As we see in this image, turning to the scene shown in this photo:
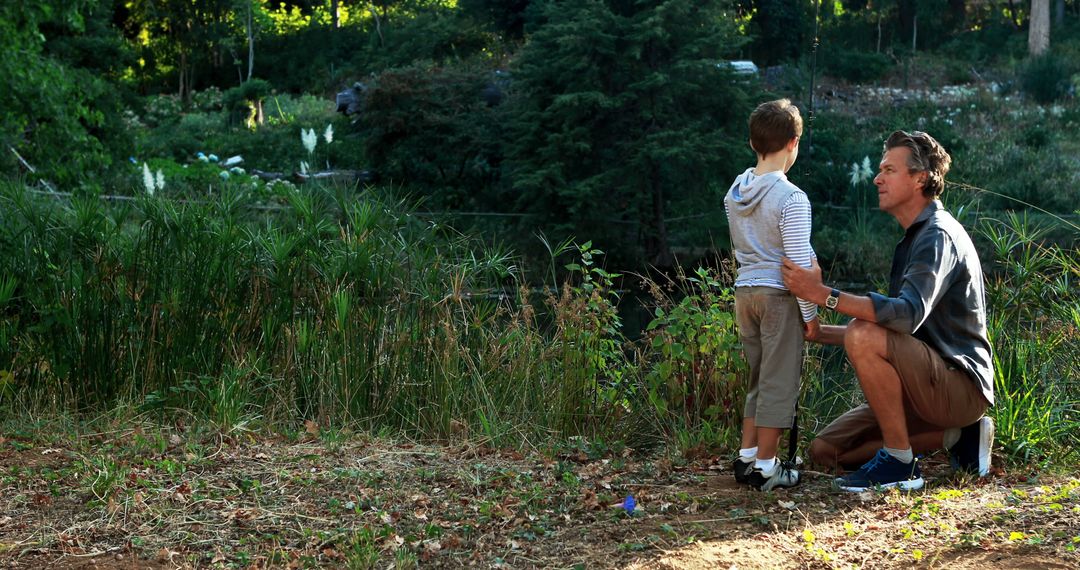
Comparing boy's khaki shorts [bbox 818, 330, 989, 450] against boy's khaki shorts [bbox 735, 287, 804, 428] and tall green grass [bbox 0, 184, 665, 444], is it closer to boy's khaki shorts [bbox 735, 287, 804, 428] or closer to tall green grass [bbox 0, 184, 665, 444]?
boy's khaki shorts [bbox 735, 287, 804, 428]

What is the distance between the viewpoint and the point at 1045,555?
324cm

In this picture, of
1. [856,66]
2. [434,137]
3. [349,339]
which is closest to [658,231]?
[434,137]

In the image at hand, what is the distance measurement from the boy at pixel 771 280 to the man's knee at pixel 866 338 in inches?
5.8

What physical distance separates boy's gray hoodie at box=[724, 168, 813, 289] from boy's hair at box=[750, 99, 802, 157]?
4.1 inches

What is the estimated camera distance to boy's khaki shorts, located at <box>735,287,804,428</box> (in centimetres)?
380

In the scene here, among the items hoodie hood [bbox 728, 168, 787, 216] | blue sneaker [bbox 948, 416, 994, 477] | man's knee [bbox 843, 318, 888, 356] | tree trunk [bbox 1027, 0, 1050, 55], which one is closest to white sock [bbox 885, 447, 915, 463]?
blue sneaker [bbox 948, 416, 994, 477]

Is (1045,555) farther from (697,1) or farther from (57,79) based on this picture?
(697,1)

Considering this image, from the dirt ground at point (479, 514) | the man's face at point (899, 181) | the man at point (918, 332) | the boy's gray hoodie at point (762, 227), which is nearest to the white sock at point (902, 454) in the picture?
the man at point (918, 332)

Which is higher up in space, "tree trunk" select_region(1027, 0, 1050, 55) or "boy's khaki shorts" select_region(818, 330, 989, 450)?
"tree trunk" select_region(1027, 0, 1050, 55)

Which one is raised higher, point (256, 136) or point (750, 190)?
point (750, 190)

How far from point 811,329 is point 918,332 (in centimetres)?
39

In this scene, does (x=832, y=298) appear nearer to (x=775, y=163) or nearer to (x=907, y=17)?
(x=775, y=163)

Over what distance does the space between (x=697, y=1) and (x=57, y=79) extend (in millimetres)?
9046

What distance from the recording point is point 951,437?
403 cm
